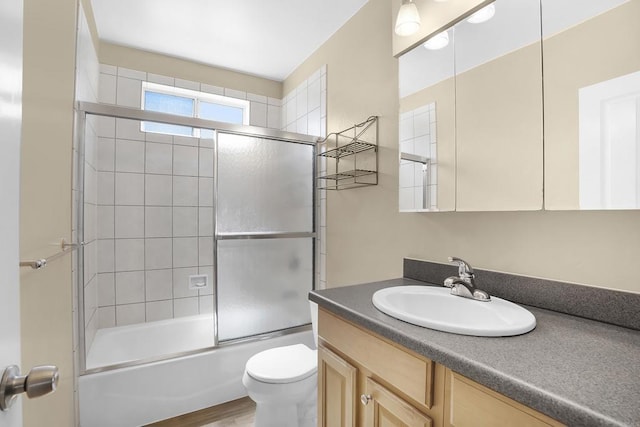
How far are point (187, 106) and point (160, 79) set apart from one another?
30 centimetres

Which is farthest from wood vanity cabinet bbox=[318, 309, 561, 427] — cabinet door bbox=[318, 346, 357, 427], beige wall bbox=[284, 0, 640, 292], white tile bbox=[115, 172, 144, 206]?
white tile bbox=[115, 172, 144, 206]

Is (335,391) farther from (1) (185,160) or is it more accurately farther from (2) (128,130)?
(2) (128,130)

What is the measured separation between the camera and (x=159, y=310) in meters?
2.66

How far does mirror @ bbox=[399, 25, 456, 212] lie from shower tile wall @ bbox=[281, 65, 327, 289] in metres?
0.87

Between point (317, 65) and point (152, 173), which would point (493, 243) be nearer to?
point (317, 65)

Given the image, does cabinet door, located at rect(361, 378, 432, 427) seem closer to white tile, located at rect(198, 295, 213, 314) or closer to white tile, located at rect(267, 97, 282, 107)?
white tile, located at rect(198, 295, 213, 314)

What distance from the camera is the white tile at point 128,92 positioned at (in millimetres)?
2492

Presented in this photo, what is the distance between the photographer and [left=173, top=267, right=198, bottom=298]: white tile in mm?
2725

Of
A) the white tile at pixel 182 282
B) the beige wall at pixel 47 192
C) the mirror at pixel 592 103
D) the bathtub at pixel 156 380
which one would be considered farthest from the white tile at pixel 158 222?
the mirror at pixel 592 103

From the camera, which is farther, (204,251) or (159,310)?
(204,251)

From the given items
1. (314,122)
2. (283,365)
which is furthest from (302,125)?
(283,365)

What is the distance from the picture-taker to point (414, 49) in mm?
1513

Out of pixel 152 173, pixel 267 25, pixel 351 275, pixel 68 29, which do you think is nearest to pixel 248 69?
pixel 267 25

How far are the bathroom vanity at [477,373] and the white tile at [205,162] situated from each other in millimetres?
2141
